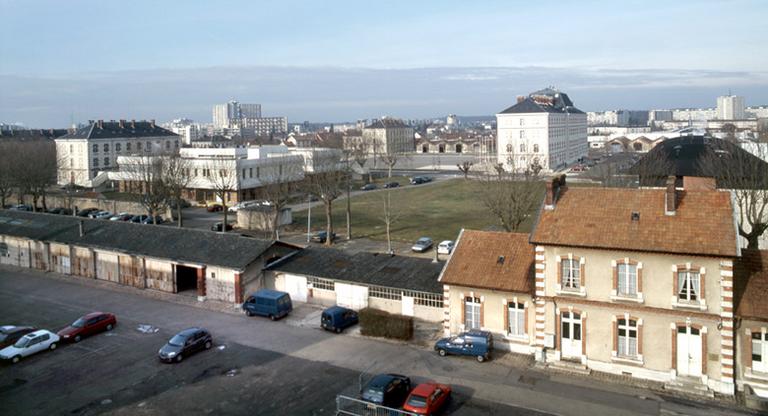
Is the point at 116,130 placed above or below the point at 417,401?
above

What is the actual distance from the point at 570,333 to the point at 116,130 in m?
97.5

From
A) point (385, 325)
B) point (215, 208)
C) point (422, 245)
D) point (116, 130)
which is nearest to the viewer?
point (385, 325)

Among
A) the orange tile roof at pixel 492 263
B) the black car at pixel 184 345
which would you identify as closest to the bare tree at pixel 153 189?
the black car at pixel 184 345

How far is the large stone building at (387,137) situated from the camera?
495ft

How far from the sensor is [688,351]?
78.4 feet

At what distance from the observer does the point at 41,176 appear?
68562 mm

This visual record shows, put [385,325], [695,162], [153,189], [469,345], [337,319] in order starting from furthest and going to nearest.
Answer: [153,189]
[695,162]
[337,319]
[385,325]
[469,345]

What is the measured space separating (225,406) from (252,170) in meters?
56.7

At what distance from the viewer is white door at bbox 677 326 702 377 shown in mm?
23719

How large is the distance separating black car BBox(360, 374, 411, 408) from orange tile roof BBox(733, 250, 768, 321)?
1278cm

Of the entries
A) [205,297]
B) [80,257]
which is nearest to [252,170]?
[80,257]

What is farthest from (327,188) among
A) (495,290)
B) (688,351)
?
(688,351)

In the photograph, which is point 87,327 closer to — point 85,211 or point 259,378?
point 259,378

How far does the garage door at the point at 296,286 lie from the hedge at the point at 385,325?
20.5 ft
